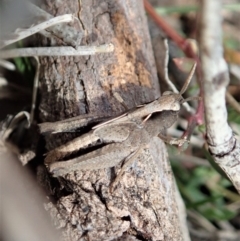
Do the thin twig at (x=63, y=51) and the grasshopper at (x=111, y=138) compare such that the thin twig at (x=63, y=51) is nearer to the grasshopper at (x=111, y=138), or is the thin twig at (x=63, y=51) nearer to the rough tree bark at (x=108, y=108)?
the rough tree bark at (x=108, y=108)

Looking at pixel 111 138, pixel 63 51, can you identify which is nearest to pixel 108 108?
pixel 111 138

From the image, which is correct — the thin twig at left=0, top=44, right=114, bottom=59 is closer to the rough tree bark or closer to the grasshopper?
the rough tree bark

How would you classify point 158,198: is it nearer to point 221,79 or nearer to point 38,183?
point 38,183

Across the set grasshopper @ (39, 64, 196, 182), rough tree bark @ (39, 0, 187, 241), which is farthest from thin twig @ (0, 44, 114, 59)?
grasshopper @ (39, 64, 196, 182)

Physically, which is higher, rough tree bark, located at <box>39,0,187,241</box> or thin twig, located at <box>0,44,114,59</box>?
thin twig, located at <box>0,44,114,59</box>

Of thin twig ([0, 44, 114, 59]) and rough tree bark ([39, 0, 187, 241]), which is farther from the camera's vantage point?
thin twig ([0, 44, 114, 59])
